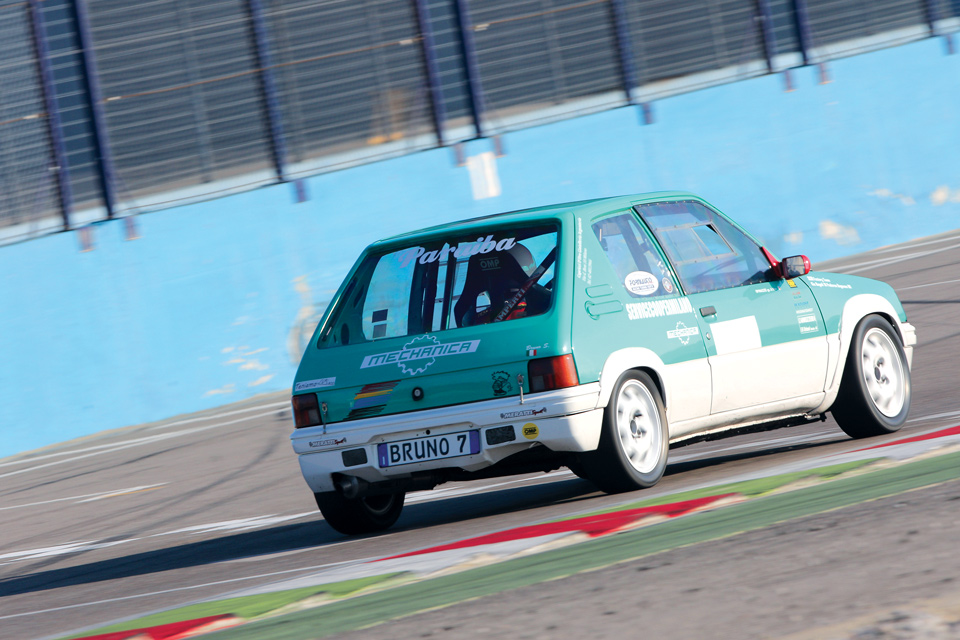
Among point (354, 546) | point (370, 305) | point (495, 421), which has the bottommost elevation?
point (354, 546)

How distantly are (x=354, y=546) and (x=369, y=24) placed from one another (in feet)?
56.9

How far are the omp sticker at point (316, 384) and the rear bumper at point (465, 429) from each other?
9.1 inches

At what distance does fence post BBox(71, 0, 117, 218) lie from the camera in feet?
68.8

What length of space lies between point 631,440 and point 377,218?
52.7ft

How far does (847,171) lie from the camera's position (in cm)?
2608

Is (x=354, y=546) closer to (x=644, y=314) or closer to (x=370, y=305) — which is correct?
(x=370, y=305)

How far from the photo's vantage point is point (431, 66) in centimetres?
2352

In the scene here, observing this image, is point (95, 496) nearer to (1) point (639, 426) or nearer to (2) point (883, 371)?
(1) point (639, 426)

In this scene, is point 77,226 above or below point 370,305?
above

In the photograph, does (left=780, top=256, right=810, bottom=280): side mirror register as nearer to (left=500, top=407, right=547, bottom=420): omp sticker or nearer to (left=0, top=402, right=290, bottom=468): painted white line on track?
(left=500, top=407, right=547, bottom=420): omp sticker

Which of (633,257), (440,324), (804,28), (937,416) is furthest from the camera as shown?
(804,28)

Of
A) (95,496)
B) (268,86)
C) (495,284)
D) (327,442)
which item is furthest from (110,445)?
(495,284)

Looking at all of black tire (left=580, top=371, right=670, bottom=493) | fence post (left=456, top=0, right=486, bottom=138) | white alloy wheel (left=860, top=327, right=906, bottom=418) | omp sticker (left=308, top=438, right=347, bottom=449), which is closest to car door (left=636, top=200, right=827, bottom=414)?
white alloy wheel (left=860, top=327, right=906, bottom=418)

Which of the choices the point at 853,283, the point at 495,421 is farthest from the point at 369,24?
the point at 495,421
